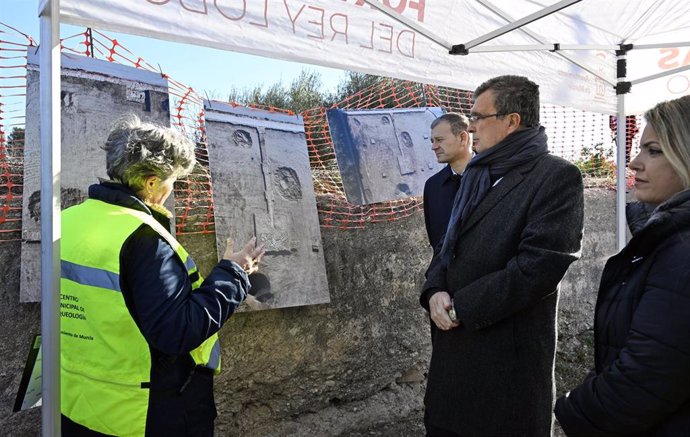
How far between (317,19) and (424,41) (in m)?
0.65

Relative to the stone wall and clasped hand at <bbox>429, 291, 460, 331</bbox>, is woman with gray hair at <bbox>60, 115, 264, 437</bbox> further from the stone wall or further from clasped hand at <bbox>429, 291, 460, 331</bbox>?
the stone wall

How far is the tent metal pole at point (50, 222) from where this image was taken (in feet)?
5.15

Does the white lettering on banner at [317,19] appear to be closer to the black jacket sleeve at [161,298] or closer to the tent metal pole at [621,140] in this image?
the black jacket sleeve at [161,298]

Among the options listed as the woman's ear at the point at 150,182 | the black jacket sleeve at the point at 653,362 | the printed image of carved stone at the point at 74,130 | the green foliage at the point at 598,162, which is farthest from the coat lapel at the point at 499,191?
the green foliage at the point at 598,162

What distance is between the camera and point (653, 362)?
47.0 inches

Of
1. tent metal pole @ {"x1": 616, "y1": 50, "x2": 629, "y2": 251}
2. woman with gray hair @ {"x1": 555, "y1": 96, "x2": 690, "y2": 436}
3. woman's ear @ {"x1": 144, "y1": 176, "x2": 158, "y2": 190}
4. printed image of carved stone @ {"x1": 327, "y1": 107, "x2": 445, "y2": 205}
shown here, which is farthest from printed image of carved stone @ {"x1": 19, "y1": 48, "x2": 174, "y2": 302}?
tent metal pole @ {"x1": 616, "y1": 50, "x2": 629, "y2": 251}

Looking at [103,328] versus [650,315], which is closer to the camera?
[650,315]

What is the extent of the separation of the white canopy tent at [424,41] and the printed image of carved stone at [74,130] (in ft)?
2.36

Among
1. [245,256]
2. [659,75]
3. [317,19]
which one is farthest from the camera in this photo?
[659,75]

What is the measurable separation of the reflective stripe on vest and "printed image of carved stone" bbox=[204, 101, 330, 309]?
3.37 feet

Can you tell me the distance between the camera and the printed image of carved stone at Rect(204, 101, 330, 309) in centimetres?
273

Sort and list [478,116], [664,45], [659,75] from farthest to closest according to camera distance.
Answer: [659,75] < [664,45] < [478,116]

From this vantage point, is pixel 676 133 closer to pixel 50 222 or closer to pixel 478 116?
pixel 478 116

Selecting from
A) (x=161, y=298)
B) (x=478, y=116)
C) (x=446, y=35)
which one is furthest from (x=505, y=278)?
(x=446, y=35)
